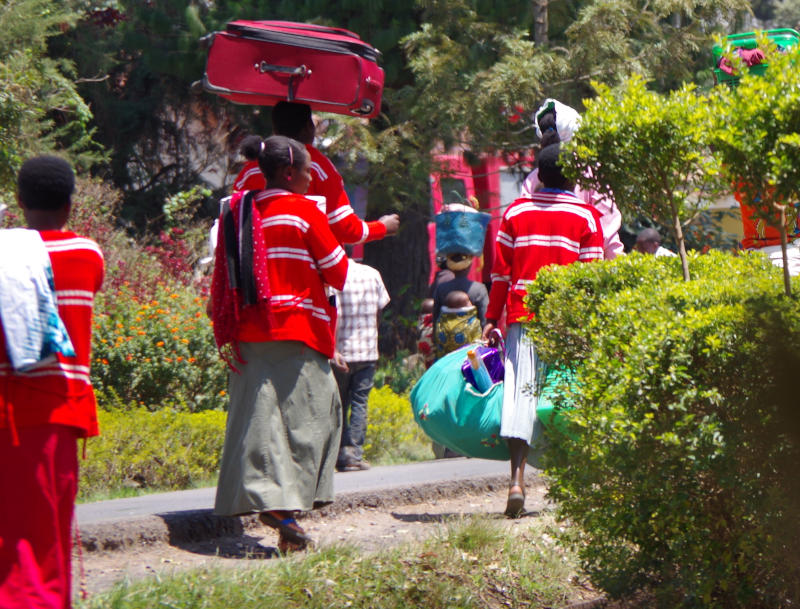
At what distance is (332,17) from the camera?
13.8m

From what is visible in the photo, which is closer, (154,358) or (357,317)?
(357,317)

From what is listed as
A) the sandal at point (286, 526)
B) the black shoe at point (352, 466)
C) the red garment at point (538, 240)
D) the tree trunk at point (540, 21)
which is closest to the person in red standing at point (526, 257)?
the red garment at point (538, 240)

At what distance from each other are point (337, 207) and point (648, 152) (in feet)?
5.81

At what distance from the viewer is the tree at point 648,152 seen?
4.48 meters

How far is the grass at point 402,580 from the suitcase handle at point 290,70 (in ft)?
7.73

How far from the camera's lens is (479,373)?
6.78m

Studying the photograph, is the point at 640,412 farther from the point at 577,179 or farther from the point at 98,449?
the point at 98,449

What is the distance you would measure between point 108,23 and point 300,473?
43.0ft

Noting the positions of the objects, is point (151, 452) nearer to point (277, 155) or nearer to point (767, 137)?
point (277, 155)

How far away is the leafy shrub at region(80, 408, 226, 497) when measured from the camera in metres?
7.58

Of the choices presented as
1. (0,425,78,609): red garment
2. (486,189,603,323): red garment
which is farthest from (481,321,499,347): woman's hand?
(0,425,78,609): red garment

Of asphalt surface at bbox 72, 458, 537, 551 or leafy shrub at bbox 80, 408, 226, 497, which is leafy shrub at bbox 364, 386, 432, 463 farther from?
leafy shrub at bbox 80, 408, 226, 497

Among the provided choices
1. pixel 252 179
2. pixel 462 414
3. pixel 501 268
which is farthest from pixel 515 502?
pixel 252 179

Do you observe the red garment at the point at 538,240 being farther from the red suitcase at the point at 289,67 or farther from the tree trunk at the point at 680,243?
the tree trunk at the point at 680,243
